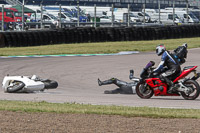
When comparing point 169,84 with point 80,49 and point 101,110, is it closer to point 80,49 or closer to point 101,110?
point 101,110

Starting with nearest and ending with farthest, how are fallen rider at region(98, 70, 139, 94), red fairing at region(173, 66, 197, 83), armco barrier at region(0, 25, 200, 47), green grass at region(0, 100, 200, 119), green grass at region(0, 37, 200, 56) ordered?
green grass at region(0, 100, 200, 119), red fairing at region(173, 66, 197, 83), fallen rider at region(98, 70, 139, 94), green grass at region(0, 37, 200, 56), armco barrier at region(0, 25, 200, 47)

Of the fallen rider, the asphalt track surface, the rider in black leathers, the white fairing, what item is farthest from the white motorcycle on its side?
the rider in black leathers

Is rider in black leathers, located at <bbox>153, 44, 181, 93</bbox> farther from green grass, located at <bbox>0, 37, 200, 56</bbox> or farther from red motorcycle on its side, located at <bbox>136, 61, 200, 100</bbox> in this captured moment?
green grass, located at <bbox>0, 37, 200, 56</bbox>

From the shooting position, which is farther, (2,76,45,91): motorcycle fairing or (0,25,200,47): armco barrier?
(0,25,200,47): armco barrier

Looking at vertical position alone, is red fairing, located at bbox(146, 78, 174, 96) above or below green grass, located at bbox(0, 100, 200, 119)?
above

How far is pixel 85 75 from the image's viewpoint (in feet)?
49.9

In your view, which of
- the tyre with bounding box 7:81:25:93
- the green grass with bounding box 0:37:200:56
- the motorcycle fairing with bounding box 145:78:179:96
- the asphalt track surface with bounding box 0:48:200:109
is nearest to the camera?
the asphalt track surface with bounding box 0:48:200:109

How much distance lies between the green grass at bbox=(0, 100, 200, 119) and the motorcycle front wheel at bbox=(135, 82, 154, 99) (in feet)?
6.58

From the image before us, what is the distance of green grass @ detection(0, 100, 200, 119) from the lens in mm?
8180

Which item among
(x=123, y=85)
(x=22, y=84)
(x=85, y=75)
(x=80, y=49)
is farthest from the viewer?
(x=80, y=49)

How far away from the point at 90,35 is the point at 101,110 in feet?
62.2

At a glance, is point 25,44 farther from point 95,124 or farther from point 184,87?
point 95,124

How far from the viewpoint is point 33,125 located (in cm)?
716

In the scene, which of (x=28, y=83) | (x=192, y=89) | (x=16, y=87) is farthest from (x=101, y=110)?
(x=16, y=87)
